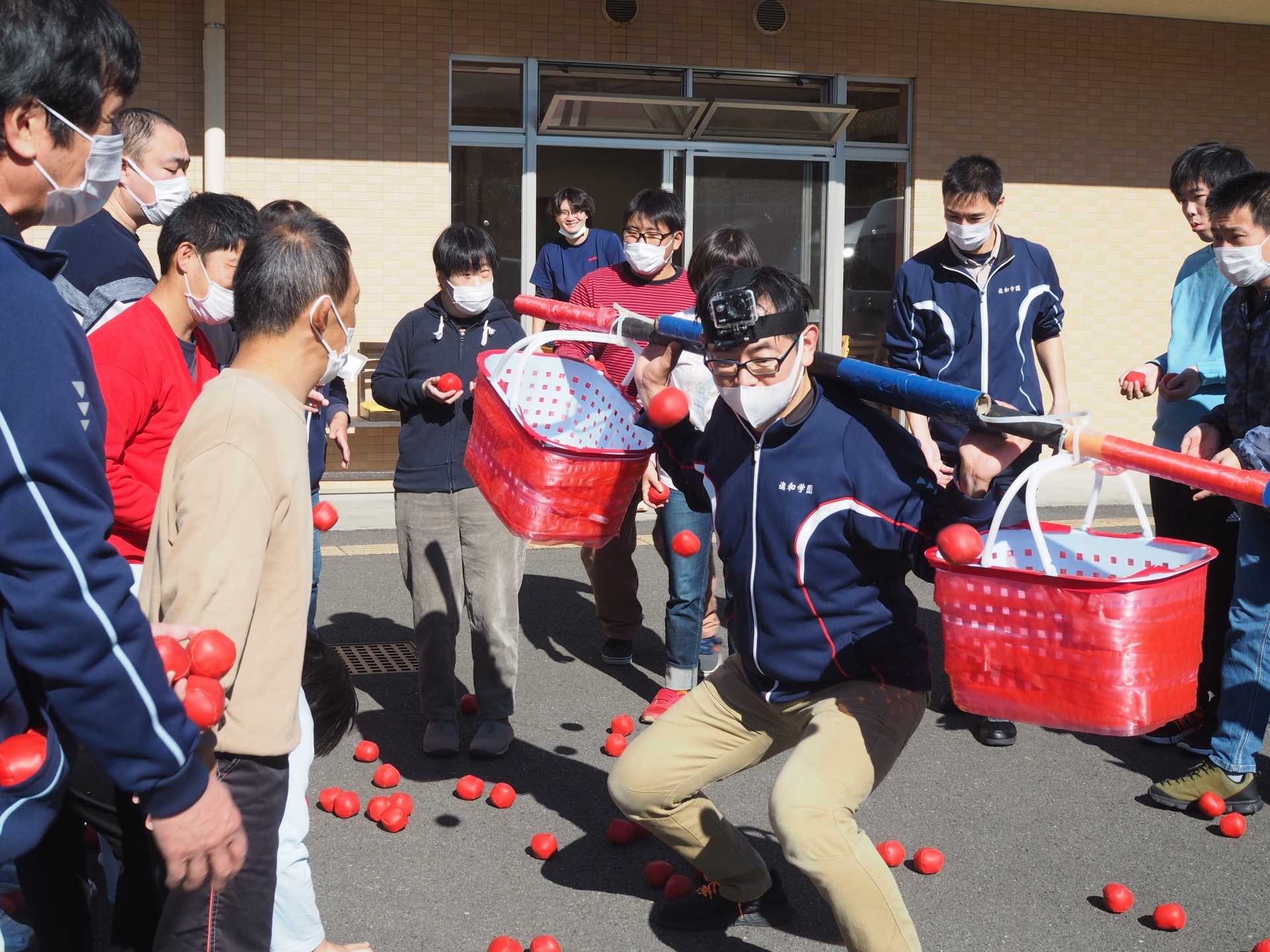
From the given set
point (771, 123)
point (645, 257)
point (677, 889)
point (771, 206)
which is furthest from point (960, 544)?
point (771, 206)

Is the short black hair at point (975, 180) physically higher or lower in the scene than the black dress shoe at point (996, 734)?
higher

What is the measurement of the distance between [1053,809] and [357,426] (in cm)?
776

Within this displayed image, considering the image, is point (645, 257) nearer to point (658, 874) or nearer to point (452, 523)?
point (452, 523)

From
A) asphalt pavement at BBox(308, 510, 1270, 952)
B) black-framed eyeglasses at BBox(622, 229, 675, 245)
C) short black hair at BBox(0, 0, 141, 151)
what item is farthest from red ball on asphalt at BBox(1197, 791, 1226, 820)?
short black hair at BBox(0, 0, 141, 151)

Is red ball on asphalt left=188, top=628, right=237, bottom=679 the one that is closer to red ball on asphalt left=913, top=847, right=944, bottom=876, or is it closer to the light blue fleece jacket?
red ball on asphalt left=913, top=847, right=944, bottom=876

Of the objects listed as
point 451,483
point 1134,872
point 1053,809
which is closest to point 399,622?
point 451,483

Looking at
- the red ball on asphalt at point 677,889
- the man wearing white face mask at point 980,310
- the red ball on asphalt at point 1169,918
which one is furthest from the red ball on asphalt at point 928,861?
the man wearing white face mask at point 980,310

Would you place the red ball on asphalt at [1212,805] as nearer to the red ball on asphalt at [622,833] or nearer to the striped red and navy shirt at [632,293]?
the red ball on asphalt at [622,833]

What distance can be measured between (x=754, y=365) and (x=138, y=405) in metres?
1.74

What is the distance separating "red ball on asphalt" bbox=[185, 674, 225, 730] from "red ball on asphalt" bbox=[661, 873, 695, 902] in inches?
86.9

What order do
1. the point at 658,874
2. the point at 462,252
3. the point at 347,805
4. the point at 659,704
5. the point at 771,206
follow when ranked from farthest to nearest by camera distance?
the point at 771,206
the point at 659,704
the point at 462,252
the point at 347,805
the point at 658,874

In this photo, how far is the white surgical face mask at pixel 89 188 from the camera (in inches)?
86.0

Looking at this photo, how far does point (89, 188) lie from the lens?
227 cm

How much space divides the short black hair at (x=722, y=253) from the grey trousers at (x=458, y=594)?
149cm
